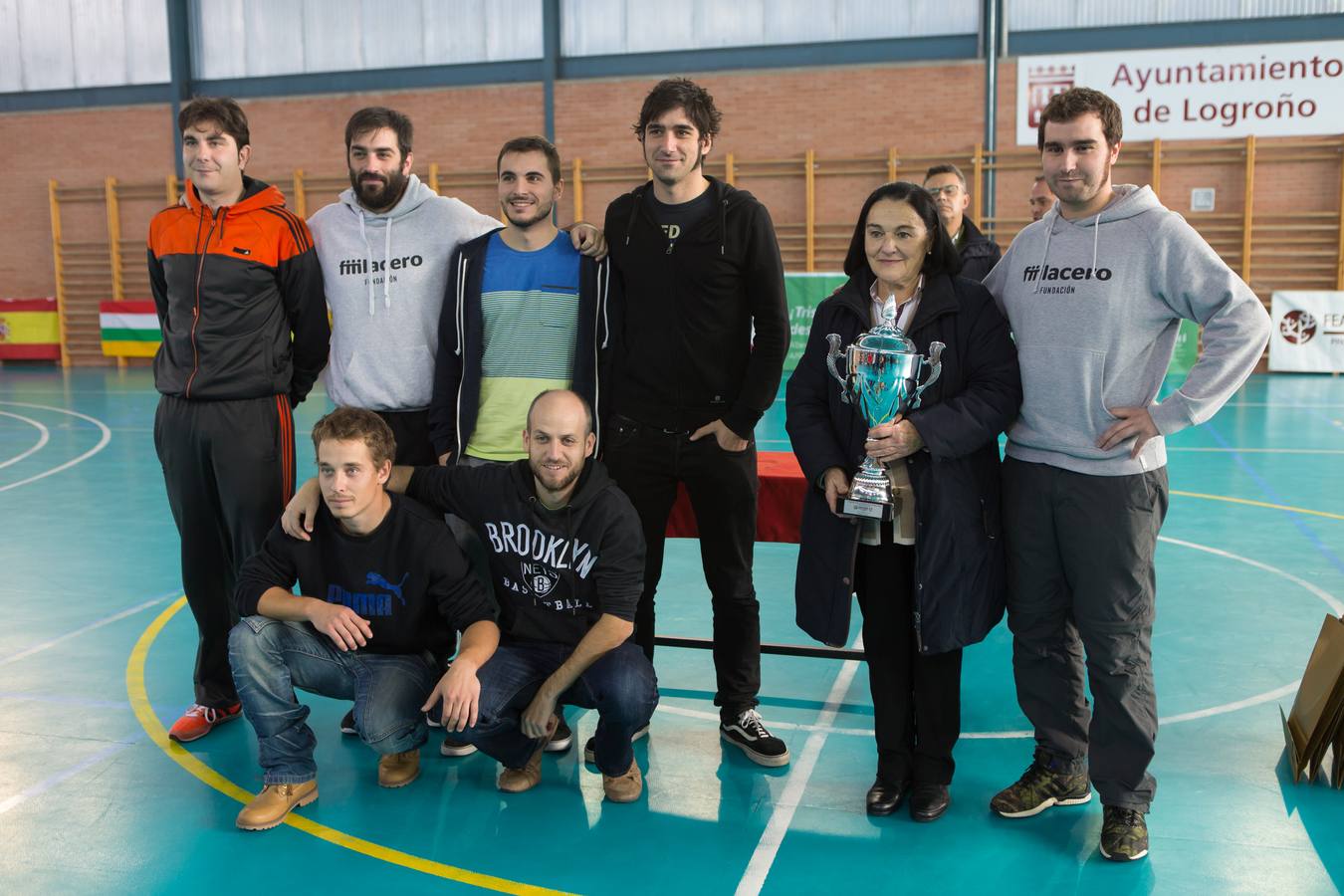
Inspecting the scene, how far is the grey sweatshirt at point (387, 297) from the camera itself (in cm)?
359

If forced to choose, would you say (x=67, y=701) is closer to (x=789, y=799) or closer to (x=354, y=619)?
(x=354, y=619)

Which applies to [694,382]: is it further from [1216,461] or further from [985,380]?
[1216,461]

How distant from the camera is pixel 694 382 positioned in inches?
134

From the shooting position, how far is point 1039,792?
3.14 metres

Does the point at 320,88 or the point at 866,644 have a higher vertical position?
the point at 320,88

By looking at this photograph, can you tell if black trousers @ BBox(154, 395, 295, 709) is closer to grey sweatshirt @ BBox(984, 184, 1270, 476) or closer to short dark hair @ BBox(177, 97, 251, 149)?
short dark hair @ BBox(177, 97, 251, 149)

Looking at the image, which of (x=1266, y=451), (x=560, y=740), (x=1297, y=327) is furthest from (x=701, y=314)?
(x=1297, y=327)

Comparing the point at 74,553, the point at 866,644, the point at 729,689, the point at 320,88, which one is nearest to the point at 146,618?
the point at 74,553

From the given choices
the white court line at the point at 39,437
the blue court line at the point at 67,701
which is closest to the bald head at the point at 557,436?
the blue court line at the point at 67,701

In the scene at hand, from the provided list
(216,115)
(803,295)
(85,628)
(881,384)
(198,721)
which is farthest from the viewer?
(803,295)

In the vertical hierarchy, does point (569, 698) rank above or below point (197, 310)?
below

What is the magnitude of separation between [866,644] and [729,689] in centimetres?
66

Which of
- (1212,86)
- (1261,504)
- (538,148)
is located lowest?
(1261,504)

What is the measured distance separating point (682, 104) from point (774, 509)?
5.49 ft
